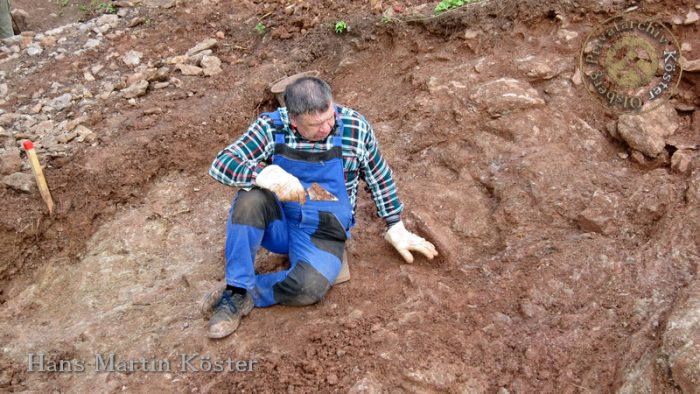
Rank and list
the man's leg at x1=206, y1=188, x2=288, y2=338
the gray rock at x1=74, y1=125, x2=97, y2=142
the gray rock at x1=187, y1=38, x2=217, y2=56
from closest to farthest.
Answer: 1. the man's leg at x1=206, y1=188, x2=288, y2=338
2. the gray rock at x1=74, y1=125, x2=97, y2=142
3. the gray rock at x1=187, y1=38, x2=217, y2=56

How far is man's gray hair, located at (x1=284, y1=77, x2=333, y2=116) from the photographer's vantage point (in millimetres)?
2566

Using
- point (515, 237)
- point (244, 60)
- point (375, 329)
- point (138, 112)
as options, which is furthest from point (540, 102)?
point (138, 112)

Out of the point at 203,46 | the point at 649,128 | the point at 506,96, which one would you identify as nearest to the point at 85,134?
the point at 203,46

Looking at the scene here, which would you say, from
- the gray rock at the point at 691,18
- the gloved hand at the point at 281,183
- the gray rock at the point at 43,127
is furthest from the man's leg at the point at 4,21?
the gray rock at the point at 691,18

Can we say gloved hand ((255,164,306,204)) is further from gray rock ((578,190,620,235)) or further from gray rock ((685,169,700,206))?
gray rock ((685,169,700,206))

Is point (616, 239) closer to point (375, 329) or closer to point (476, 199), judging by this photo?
point (476, 199)

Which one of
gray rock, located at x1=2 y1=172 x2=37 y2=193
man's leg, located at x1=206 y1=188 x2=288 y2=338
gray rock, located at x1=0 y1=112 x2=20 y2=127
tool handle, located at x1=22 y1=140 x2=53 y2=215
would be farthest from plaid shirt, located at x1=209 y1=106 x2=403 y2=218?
gray rock, located at x1=0 y1=112 x2=20 y2=127

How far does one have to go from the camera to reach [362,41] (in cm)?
475

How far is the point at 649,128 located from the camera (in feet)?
11.3

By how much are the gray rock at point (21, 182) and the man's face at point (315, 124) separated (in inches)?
92.2

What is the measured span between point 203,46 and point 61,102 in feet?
4.37

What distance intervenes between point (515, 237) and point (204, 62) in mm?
3261

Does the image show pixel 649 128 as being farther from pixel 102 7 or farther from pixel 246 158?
pixel 102 7

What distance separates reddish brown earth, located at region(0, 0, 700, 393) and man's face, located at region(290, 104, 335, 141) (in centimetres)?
82
